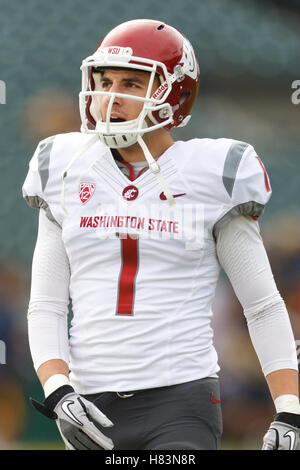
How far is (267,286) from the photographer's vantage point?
167 cm

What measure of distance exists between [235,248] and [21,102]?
5.80 ft

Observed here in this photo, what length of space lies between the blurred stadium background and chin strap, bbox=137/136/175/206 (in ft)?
4.91

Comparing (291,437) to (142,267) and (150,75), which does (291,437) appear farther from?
(150,75)

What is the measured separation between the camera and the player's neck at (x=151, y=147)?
175 cm

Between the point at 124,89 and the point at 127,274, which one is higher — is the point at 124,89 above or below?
above

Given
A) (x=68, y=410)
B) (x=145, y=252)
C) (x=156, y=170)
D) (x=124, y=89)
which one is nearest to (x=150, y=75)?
(x=124, y=89)

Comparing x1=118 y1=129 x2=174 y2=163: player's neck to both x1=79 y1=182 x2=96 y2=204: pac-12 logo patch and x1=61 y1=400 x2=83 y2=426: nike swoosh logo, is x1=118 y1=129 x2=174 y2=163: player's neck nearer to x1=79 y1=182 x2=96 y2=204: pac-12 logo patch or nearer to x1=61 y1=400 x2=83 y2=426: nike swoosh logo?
x1=79 y1=182 x2=96 y2=204: pac-12 logo patch

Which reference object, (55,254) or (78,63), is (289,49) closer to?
(78,63)

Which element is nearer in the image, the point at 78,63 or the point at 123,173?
the point at 123,173

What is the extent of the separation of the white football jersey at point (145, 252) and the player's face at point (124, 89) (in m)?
0.10

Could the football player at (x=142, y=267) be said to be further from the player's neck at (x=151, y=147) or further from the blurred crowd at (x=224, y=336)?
the blurred crowd at (x=224, y=336)

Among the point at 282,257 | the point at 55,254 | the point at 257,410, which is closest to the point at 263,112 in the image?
the point at 282,257

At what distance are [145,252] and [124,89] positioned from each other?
343mm

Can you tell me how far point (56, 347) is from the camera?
1.62 metres
